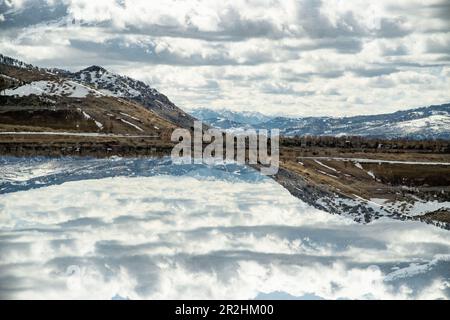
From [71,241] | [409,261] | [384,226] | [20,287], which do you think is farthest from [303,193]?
[20,287]

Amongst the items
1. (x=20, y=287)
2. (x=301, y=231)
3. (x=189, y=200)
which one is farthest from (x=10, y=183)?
(x=301, y=231)

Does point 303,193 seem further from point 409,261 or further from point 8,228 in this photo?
point 8,228
